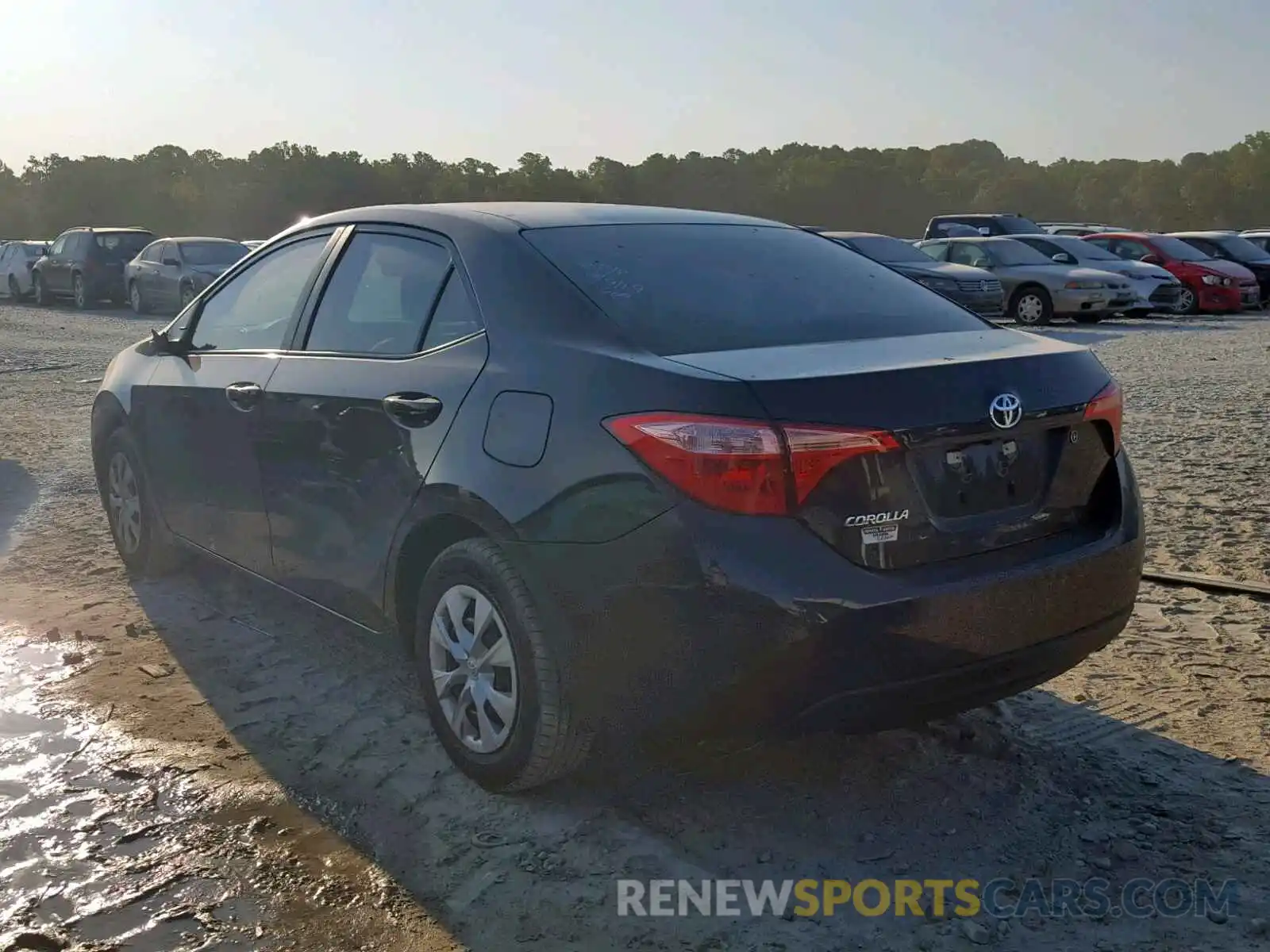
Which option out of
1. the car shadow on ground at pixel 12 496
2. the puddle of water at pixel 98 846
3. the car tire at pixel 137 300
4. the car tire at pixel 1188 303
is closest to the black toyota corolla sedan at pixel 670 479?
the puddle of water at pixel 98 846

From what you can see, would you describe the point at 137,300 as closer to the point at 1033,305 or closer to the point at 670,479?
the point at 1033,305

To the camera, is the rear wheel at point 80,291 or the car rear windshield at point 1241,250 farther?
the rear wheel at point 80,291

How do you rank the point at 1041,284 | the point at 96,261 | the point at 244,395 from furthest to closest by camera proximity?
the point at 96,261 < the point at 1041,284 < the point at 244,395

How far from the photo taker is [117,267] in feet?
91.5

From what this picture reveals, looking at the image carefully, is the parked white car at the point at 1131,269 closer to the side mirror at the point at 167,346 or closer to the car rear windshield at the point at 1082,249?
the car rear windshield at the point at 1082,249

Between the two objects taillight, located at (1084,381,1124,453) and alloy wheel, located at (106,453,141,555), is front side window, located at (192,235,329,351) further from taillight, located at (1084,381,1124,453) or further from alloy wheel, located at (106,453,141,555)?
taillight, located at (1084,381,1124,453)

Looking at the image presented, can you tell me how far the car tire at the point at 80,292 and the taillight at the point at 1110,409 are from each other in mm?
28045

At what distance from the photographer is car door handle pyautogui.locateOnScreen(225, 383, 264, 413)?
450 cm

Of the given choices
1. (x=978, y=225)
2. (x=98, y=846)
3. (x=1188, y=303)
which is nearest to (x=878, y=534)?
(x=98, y=846)

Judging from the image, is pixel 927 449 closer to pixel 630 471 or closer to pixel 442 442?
pixel 630 471

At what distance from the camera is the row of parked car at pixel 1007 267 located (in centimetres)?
2030

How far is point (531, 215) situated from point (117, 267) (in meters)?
26.3

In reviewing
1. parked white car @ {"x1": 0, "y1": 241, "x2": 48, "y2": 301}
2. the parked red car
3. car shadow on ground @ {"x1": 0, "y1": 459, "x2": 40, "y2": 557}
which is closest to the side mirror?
car shadow on ground @ {"x1": 0, "y1": 459, "x2": 40, "y2": 557}

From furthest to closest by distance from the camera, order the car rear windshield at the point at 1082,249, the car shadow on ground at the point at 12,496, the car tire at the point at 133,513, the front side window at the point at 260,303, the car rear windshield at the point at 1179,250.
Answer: the car rear windshield at the point at 1179,250 → the car rear windshield at the point at 1082,249 → the car shadow on ground at the point at 12,496 → the car tire at the point at 133,513 → the front side window at the point at 260,303
